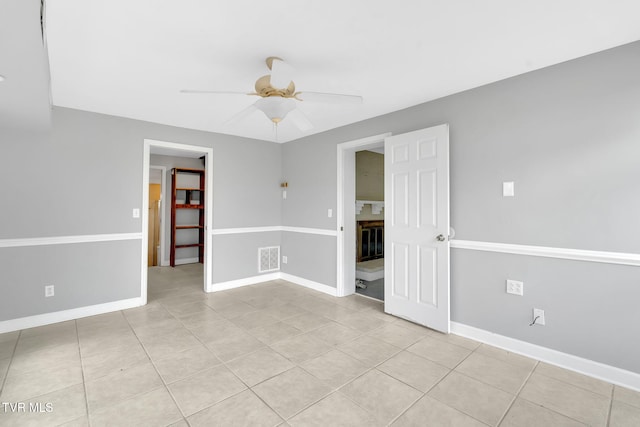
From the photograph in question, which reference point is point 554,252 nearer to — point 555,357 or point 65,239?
point 555,357

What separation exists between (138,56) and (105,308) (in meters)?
2.86

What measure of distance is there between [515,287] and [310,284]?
8.91ft

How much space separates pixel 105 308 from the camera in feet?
11.4

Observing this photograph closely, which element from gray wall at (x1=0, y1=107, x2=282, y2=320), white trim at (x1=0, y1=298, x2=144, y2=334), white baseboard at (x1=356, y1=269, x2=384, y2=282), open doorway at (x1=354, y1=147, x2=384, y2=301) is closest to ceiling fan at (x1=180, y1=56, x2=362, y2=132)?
gray wall at (x1=0, y1=107, x2=282, y2=320)

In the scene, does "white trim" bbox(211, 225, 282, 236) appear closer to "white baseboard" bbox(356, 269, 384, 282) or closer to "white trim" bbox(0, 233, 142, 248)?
"white trim" bbox(0, 233, 142, 248)

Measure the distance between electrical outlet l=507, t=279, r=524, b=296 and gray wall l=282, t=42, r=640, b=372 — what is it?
0.14ft

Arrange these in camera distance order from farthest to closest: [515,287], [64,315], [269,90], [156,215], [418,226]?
[156,215], [64,315], [418,226], [515,287], [269,90]

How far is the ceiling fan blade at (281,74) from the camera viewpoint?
194cm

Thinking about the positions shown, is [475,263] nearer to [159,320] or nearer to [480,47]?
[480,47]

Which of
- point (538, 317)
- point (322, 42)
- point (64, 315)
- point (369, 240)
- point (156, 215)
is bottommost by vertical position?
point (64, 315)

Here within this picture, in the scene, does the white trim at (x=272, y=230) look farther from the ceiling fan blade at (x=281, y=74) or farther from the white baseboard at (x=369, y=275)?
the ceiling fan blade at (x=281, y=74)

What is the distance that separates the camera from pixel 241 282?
4582 mm

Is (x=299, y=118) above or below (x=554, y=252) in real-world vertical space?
above

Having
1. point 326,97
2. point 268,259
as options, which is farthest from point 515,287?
point 268,259
